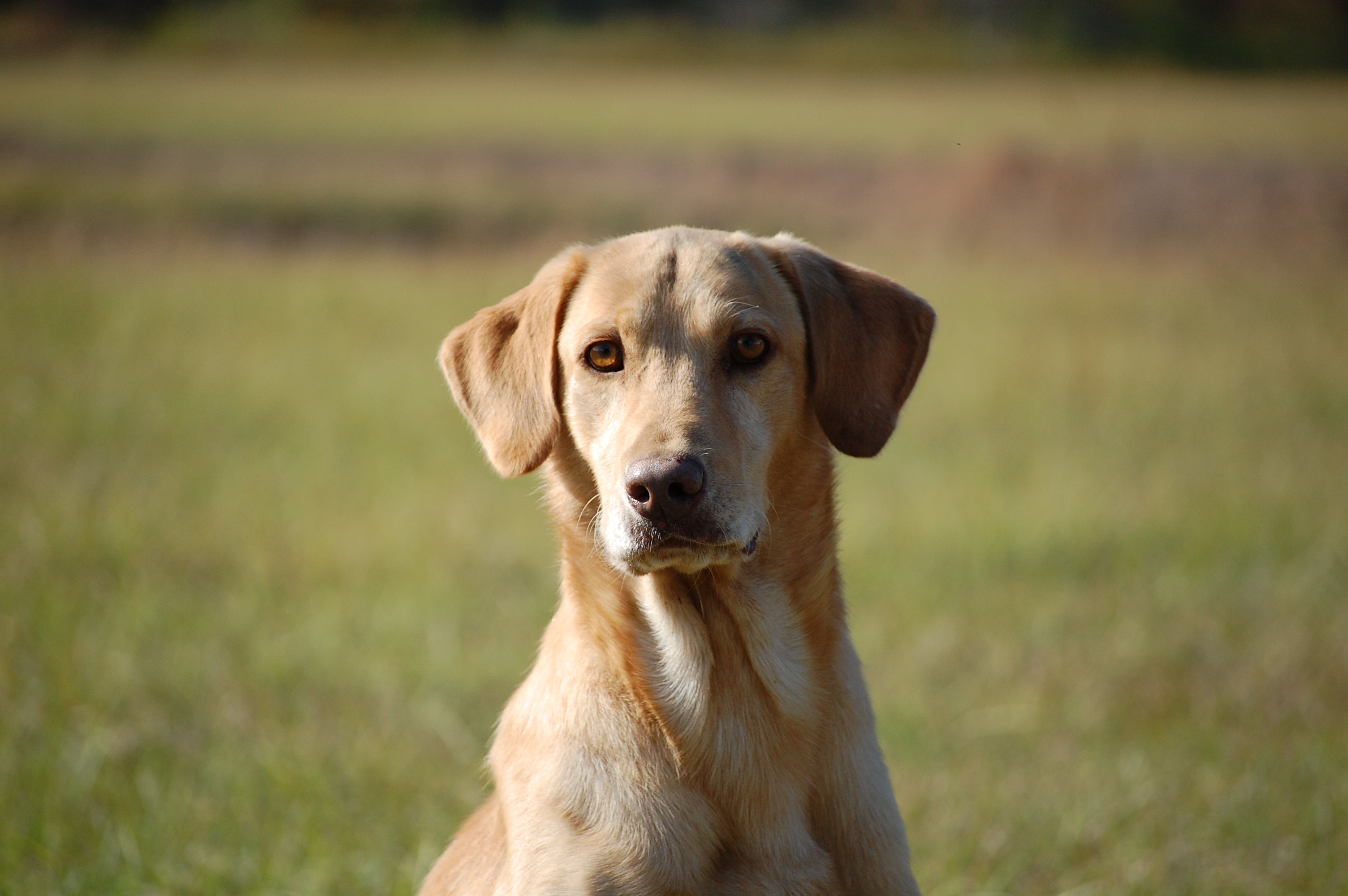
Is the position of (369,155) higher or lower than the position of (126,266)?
higher

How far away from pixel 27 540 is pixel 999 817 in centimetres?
554

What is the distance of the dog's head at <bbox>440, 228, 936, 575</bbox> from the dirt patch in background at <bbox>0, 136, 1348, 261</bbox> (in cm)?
1134

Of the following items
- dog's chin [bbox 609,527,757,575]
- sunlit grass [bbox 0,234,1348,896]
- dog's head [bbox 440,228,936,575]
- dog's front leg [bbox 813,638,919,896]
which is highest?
dog's head [bbox 440,228,936,575]

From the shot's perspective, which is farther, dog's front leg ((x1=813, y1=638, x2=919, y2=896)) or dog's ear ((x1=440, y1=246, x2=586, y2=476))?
dog's ear ((x1=440, y1=246, x2=586, y2=476))

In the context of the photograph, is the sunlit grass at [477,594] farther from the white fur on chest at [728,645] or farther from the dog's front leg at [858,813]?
the white fur on chest at [728,645]

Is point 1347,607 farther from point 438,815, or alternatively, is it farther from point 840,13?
point 840,13

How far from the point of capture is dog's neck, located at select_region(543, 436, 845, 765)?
280 centimetres

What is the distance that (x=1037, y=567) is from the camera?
22.4 ft

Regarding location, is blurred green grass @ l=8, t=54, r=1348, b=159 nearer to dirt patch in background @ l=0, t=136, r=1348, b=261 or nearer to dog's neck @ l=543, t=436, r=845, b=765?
dirt patch in background @ l=0, t=136, r=1348, b=261

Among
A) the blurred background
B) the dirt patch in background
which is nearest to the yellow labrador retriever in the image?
the blurred background

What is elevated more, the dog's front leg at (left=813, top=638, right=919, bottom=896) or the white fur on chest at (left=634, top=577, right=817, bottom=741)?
the white fur on chest at (left=634, top=577, right=817, bottom=741)

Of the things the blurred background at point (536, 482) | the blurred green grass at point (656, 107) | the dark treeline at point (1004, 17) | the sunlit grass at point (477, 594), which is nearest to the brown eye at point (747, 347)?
the blurred background at point (536, 482)

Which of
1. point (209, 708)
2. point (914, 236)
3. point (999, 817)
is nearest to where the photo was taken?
point (999, 817)

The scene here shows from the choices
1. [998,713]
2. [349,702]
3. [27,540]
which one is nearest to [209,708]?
[349,702]
